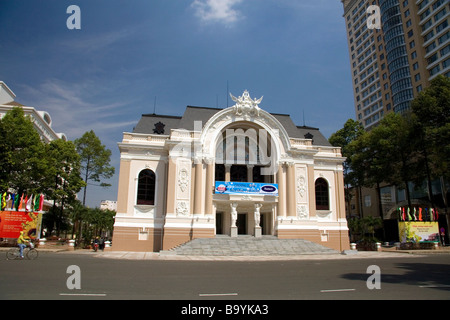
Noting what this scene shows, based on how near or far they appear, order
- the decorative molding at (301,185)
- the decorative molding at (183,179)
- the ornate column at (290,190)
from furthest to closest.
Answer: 1. the decorative molding at (301,185)
2. the ornate column at (290,190)
3. the decorative molding at (183,179)

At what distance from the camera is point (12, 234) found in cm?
2897

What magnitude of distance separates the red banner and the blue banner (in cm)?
1788

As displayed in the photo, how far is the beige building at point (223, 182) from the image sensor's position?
3216 centimetres

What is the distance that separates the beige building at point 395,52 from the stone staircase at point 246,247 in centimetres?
5027

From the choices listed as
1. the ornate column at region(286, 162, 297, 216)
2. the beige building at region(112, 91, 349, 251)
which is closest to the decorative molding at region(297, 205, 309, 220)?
the beige building at region(112, 91, 349, 251)

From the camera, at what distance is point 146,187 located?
33844 mm

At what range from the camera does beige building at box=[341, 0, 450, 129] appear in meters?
61.8

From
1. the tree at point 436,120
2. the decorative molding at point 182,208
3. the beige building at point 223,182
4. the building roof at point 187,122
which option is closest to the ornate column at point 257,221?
the beige building at point 223,182

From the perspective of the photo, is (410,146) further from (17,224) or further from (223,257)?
(17,224)

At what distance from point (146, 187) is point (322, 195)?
2073cm

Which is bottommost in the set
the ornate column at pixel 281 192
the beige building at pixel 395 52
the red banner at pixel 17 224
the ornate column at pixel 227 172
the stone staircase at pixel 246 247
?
the stone staircase at pixel 246 247

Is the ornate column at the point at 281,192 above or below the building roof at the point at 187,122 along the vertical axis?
below

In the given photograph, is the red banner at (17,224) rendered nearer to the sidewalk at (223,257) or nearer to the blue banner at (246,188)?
the sidewalk at (223,257)
